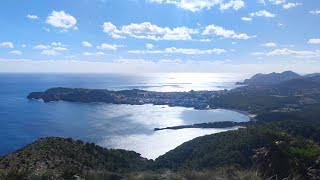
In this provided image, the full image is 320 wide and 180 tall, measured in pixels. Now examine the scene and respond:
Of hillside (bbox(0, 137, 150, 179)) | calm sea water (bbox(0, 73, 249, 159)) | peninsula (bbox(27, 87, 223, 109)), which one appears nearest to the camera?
hillside (bbox(0, 137, 150, 179))

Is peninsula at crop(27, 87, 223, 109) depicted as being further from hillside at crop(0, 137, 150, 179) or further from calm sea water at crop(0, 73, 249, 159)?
hillside at crop(0, 137, 150, 179)

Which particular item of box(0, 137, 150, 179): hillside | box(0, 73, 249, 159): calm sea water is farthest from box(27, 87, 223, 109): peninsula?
box(0, 137, 150, 179): hillside

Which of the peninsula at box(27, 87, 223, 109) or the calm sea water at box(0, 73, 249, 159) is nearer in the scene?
the calm sea water at box(0, 73, 249, 159)

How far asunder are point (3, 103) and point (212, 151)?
342 feet

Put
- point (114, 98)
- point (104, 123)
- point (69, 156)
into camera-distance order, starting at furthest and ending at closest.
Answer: point (114, 98), point (104, 123), point (69, 156)

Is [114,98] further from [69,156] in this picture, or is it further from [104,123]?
[69,156]

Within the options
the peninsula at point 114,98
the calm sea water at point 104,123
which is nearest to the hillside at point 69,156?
the calm sea water at point 104,123

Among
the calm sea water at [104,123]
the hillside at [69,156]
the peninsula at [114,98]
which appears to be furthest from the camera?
the peninsula at [114,98]

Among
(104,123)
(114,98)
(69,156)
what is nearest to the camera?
(69,156)

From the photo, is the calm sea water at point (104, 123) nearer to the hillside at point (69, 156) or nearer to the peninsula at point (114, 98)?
the peninsula at point (114, 98)

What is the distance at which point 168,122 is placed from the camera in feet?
331

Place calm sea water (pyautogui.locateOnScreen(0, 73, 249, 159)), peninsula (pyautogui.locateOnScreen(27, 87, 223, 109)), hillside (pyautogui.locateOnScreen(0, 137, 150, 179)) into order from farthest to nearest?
1. peninsula (pyautogui.locateOnScreen(27, 87, 223, 109))
2. calm sea water (pyautogui.locateOnScreen(0, 73, 249, 159))
3. hillside (pyautogui.locateOnScreen(0, 137, 150, 179))

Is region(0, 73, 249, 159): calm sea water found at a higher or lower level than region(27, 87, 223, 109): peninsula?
lower

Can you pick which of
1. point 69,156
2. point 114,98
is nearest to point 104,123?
point 114,98
